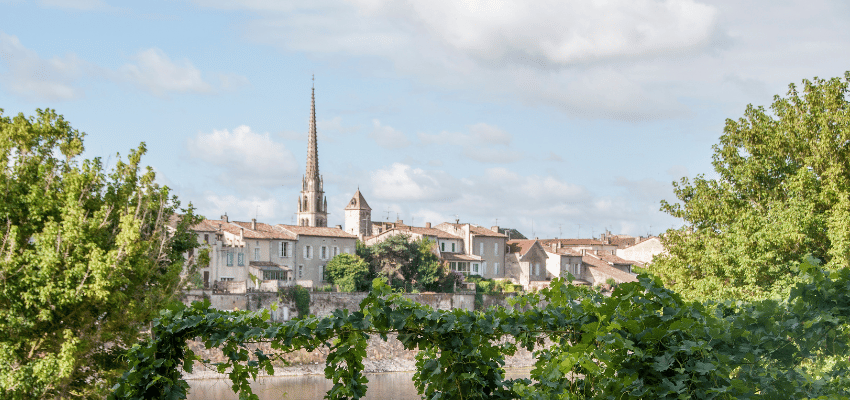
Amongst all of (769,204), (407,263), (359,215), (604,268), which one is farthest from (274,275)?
(769,204)

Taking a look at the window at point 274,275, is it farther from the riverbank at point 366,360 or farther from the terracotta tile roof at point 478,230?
the terracotta tile roof at point 478,230

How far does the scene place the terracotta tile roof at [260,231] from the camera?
53.2 meters

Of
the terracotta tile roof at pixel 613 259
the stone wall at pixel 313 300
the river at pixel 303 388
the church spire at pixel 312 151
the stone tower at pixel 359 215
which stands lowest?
the river at pixel 303 388

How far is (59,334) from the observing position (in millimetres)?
16922

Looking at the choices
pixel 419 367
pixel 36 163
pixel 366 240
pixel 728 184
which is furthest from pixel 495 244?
pixel 419 367

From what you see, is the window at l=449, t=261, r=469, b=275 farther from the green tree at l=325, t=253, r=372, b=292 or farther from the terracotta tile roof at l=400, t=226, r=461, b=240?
the green tree at l=325, t=253, r=372, b=292

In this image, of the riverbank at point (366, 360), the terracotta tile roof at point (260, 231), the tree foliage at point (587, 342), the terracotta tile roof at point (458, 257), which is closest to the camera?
the tree foliage at point (587, 342)

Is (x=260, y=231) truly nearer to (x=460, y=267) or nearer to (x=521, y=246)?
(x=460, y=267)

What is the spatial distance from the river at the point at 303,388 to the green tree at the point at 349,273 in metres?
13.3

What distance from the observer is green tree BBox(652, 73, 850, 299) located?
19719 millimetres

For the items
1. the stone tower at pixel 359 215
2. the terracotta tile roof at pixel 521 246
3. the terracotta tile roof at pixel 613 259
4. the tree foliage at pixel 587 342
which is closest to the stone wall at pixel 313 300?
the terracotta tile roof at pixel 521 246

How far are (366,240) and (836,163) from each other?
48364 millimetres

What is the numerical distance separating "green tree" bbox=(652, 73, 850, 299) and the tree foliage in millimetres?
14924

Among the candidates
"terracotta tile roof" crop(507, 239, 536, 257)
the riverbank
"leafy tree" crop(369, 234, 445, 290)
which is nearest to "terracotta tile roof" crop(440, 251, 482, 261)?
"terracotta tile roof" crop(507, 239, 536, 257)
